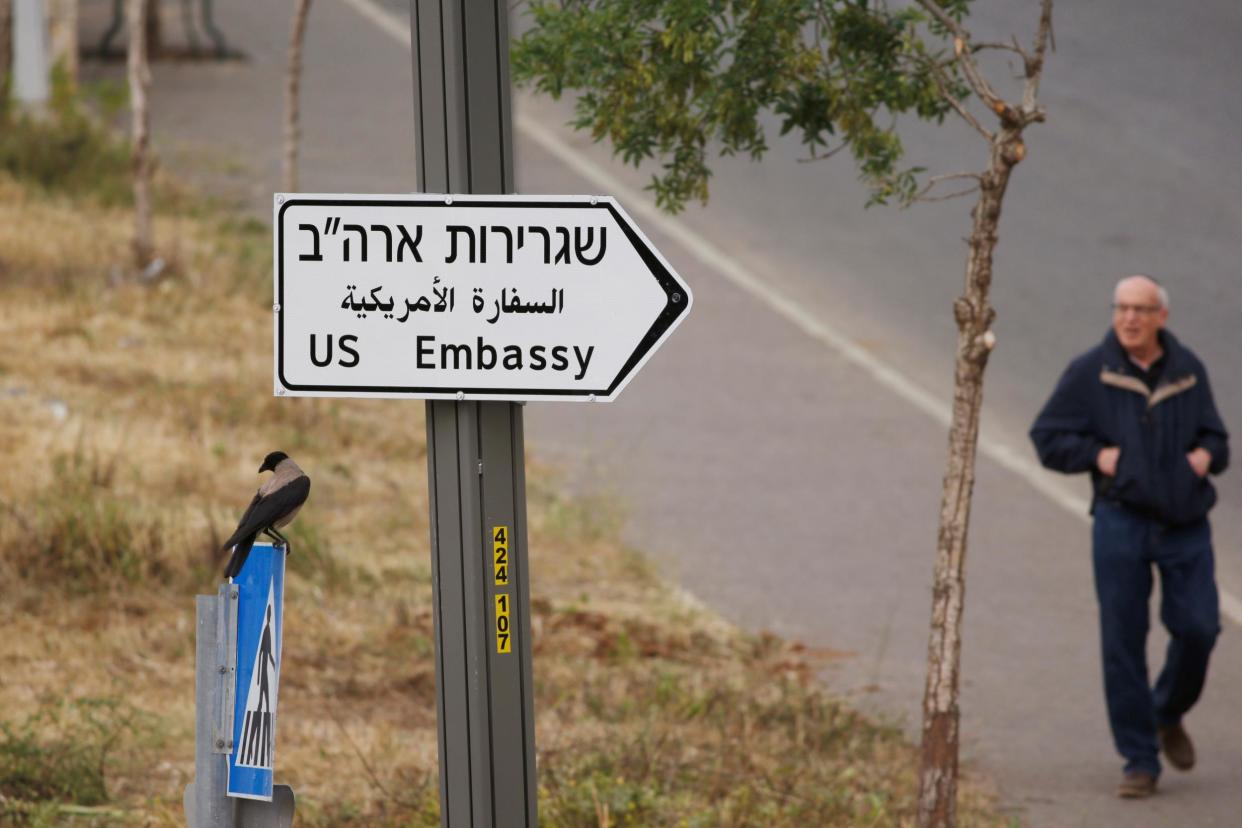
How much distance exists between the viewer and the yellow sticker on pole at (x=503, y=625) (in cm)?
357

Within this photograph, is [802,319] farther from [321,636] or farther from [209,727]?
[209,727]

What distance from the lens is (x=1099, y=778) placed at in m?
6.98

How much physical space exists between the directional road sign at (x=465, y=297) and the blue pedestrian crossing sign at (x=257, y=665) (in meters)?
0.37

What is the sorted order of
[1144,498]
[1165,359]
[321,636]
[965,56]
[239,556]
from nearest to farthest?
[239,556] < [965,56] < [1144,498] < [1165,359] < [321,636]

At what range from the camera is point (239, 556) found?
11.5 ft

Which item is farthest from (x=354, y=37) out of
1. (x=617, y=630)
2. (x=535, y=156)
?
(x=617, y=630)

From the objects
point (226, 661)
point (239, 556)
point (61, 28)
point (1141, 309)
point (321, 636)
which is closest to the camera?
point (226, 661)

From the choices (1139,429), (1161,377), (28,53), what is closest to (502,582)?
(1139,429)

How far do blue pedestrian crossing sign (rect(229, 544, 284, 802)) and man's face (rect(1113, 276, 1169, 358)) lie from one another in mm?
4443

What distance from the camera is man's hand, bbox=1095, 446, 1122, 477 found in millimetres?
6984

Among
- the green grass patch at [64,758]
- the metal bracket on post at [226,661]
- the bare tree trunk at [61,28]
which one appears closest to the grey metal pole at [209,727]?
the metal bracket on post at [226,661]

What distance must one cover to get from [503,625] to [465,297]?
2.07 ft

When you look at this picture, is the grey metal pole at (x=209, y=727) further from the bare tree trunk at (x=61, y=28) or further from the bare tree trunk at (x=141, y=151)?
the bare tree trunk at (x=61, y=28)

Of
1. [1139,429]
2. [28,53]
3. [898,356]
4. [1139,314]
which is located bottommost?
[1139,429]
